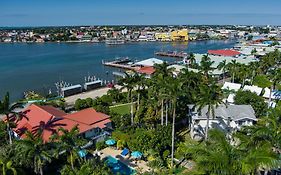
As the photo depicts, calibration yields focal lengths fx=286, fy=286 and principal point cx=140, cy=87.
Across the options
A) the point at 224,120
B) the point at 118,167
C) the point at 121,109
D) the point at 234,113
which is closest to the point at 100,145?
the point at 118,167

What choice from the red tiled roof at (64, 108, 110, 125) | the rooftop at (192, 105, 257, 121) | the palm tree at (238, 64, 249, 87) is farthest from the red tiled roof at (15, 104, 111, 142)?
the palm tree at (238, 64, 249, 87)

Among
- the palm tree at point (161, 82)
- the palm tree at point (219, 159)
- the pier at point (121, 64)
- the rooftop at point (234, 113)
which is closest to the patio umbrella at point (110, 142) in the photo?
the palm tree at point (161, 82)

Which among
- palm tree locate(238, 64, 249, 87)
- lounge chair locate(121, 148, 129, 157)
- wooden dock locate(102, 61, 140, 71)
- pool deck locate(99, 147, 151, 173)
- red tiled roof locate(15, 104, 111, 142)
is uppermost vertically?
palm tree locate(238, 64, 249, 87)

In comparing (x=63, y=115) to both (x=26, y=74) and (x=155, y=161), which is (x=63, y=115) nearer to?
(x=155, y=161)

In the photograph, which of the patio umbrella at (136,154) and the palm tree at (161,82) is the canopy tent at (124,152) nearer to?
the patio umbrella at (136,154)

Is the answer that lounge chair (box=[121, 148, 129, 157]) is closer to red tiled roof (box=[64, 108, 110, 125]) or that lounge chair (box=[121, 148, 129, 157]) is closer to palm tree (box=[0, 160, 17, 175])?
red tiled roof (box=[64, 108, 110, 125])

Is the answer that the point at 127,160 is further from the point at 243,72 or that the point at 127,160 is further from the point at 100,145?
the point at 243,72
